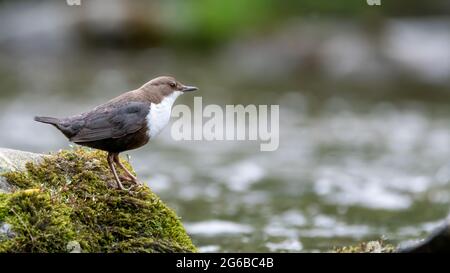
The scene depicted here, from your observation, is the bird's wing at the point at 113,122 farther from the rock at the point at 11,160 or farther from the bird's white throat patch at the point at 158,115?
the rock at the point at 11,160

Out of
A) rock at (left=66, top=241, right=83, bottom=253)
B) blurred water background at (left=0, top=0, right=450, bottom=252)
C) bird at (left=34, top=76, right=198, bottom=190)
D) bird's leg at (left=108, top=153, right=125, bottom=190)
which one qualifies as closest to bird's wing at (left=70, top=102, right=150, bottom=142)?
bird at (left=34, top=76, right=198, bottom=190)

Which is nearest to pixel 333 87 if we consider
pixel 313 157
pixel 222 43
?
pixel 222 43

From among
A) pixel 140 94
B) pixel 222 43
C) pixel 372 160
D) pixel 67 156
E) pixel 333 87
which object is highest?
pixel 222 43

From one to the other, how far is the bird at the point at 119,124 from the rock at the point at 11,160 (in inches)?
10.2

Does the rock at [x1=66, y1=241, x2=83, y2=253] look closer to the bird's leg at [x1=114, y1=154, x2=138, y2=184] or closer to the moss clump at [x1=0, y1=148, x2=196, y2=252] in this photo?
the moss clump at [x1=0, y1=148, x2=196, y2=252]

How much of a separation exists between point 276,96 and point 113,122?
12130mm

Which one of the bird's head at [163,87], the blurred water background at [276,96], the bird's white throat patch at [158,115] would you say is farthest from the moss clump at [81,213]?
the blurred water background at [276,96]

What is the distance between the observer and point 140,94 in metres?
5.68

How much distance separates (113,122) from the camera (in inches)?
218

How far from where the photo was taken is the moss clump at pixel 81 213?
4.73 metres

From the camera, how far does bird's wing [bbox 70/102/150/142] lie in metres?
5.47
